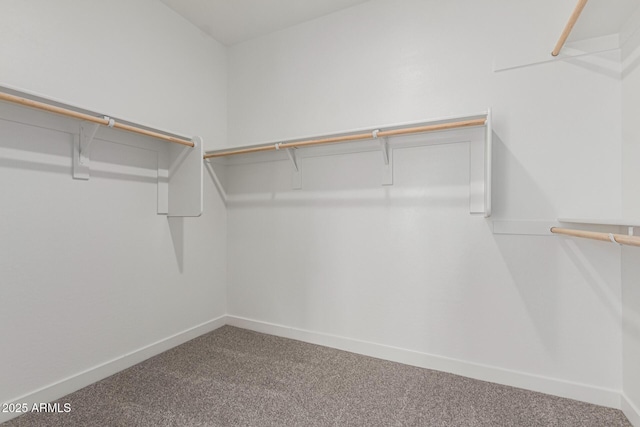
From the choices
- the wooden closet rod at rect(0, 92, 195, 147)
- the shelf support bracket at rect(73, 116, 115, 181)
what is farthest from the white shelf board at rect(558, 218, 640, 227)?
the shelf support bracket at rect(73, 116, 115, 181)

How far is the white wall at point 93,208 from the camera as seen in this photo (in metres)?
1.52

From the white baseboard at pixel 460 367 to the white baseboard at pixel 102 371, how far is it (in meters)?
0.57

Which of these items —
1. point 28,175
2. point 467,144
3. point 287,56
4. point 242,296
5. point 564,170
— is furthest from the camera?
point 242,296

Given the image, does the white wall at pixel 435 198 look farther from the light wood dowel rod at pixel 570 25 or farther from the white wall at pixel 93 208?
the white wall at pixel 93 208

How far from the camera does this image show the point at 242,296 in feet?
8.86

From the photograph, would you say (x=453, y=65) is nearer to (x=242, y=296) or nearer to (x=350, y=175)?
(x=350, y=175)

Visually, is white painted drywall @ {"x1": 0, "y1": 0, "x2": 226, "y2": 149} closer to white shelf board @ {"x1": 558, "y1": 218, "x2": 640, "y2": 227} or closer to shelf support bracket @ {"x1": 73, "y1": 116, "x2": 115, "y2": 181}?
shelf support bracket @ {"x1": 73, "y1": 116, "x2": 115, "y2": 181}

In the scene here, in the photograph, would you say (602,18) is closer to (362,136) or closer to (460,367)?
(362,136)

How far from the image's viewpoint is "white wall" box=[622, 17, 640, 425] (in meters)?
1.44

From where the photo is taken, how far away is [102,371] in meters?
1.84

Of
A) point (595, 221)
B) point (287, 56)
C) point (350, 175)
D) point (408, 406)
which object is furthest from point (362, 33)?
point (408, 406)

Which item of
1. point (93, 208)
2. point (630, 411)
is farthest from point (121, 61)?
point (630, 411)

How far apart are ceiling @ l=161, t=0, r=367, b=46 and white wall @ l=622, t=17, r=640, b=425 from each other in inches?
63.3

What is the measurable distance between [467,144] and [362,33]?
108cm
